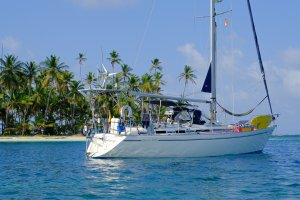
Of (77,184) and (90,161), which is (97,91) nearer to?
(90,161)

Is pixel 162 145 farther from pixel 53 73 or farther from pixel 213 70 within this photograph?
pixel 53 73

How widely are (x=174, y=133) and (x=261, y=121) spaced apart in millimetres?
8568

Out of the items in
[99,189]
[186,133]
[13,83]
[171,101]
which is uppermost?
[13,83]

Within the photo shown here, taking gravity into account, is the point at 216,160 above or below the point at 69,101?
below

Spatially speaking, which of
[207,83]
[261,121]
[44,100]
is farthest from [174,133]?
[44,100]

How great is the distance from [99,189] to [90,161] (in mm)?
9887

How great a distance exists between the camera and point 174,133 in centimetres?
2570

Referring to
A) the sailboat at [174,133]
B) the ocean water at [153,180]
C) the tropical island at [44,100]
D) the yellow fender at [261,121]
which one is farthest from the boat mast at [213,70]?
the tropical island at [44,100]

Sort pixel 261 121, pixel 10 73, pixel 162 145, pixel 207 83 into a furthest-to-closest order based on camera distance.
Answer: pixel 10 73
pixel 261 121
pixel 207 83
pixel 162 145

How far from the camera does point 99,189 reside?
1495 cm

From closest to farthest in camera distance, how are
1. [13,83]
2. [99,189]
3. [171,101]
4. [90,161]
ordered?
1. [99,189]
2. [90,161]
3. [171,101]
4. [13,83]

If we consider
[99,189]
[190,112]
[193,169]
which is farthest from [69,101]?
[99,189]

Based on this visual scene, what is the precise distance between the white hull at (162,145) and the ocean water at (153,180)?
80 cm

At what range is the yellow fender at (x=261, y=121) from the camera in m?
30.8
